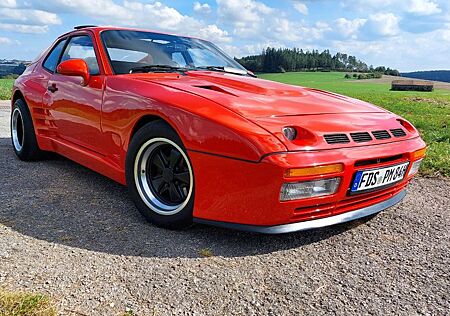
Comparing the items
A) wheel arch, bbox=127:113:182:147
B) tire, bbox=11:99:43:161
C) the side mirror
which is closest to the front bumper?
wheel arch, bbox=127:113:182:147

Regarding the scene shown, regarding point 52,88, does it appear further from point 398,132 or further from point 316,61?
point 316,61

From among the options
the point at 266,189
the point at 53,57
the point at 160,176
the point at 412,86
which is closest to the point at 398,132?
the point at 266,189

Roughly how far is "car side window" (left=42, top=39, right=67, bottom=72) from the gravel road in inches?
59.8

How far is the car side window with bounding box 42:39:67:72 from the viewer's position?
4109mm

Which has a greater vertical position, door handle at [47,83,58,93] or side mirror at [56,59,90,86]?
side mirror at [56,59,90,86]

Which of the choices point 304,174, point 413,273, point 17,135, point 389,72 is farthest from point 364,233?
point 389,72

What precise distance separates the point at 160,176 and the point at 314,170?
110 centimetres

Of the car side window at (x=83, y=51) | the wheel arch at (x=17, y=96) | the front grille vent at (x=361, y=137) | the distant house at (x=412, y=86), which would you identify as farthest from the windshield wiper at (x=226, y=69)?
the distant house at (x=412, y=86)

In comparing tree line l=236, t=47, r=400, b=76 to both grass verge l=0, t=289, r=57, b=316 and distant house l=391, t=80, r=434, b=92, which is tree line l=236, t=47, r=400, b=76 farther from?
grass verge l=0, t=289, r=57, b=316

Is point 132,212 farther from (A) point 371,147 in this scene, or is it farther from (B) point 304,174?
(A) point 371,147

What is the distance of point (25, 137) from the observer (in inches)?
169

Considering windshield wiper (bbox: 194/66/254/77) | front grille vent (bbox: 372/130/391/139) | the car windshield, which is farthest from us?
windshield wiper (bbox: 194/66/254/77)

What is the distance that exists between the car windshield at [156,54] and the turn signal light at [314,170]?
1688 millimetres

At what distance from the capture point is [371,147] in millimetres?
2402
